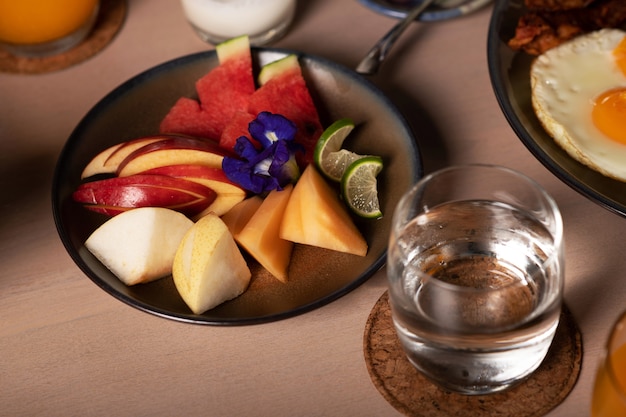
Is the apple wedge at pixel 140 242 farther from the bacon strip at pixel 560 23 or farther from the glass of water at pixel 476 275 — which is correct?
the bacon strip at pixel 560 23

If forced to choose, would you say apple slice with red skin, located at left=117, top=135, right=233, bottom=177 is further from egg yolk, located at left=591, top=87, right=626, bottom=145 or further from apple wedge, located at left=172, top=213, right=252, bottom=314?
egg yolk, located at left=591, top=87, right=626, bottom=145

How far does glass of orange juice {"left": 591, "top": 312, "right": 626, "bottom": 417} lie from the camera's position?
740 mm

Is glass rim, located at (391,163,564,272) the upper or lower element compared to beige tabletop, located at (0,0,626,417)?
upper

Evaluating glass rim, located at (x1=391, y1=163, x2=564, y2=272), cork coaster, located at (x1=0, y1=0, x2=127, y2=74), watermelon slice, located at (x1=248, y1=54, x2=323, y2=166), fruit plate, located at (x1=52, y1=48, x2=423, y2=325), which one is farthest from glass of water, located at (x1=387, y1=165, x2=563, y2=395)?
cork coaster, located at (x1=0, y1=0, x2=127, y2=74)

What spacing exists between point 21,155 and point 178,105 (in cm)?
30

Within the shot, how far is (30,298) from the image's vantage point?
1.18m

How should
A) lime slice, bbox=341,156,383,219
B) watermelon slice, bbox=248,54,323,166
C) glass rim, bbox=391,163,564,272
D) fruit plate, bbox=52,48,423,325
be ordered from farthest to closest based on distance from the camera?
watermelon slice, bbox=248,54,323,166 < lime slice, bbox=341,156,383,219 < fruit plate, bbox=52,48,423,325 < glass rim, bbox=391,163,564,272

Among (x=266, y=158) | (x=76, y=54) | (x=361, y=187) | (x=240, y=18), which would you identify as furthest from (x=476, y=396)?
(x=76, y=54)

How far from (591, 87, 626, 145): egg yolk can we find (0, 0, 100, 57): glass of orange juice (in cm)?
98

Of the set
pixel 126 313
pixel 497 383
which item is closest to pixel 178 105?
pixel 126 313

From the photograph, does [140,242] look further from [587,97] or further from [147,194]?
[587,97]

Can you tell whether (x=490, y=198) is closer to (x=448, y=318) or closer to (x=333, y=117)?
(x=448, y=318)

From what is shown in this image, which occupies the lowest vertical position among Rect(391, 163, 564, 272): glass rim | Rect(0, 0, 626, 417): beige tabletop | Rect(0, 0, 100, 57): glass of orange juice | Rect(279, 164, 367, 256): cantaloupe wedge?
Rect(0, 0, 626, 417): beige tabletop

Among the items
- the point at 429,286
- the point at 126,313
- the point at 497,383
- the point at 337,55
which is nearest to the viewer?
the point at 429,286
